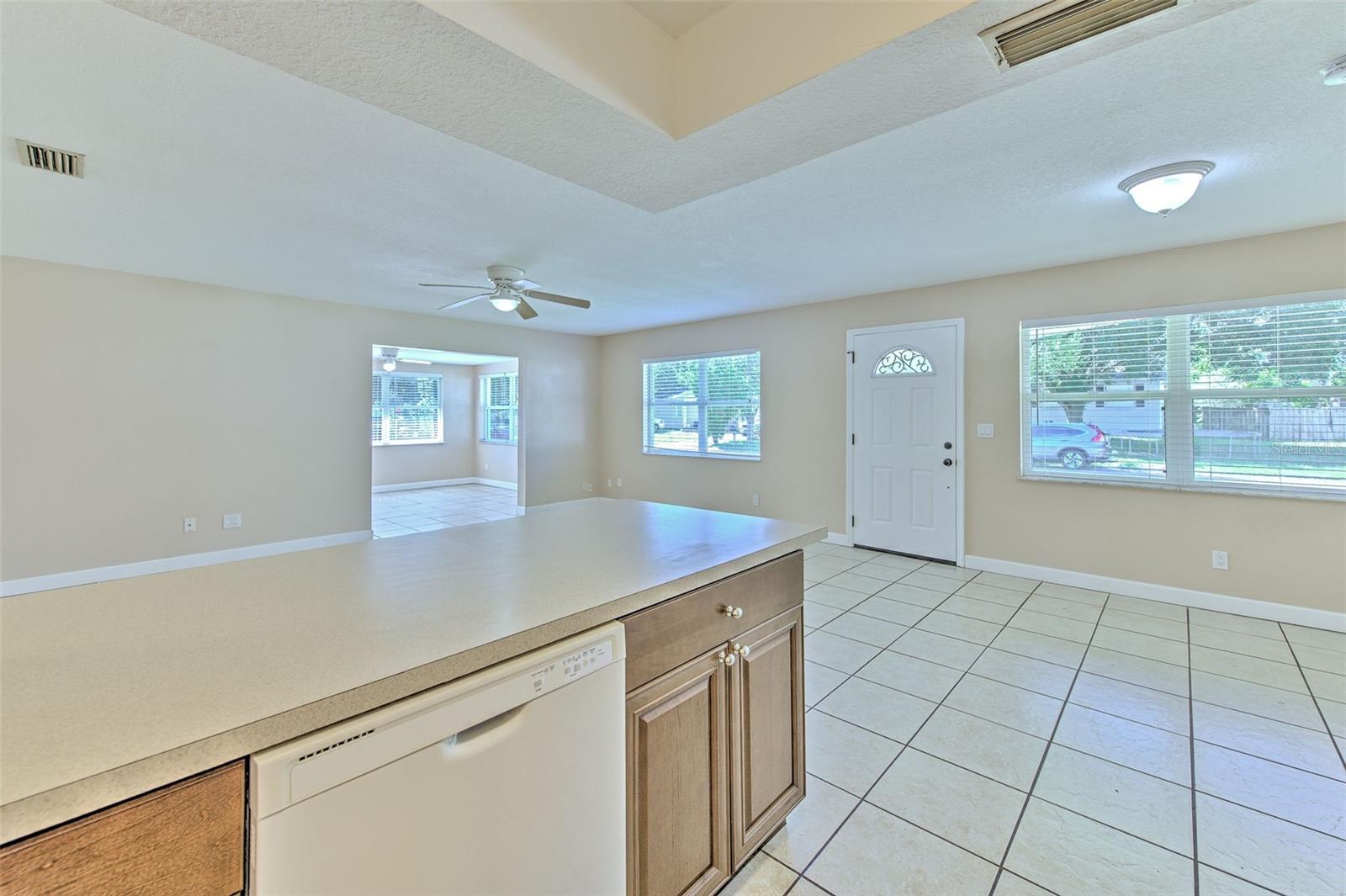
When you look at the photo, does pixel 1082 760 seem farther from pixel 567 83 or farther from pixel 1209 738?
pixel 567 83

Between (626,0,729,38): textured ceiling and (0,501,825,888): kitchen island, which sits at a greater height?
(626,0,729,38): textured ceiling

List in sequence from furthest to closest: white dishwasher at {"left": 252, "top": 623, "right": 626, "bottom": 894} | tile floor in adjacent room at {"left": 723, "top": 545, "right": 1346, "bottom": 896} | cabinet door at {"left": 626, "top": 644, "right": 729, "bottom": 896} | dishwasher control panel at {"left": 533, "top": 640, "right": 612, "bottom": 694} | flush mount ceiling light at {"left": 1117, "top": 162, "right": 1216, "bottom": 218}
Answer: flush mount ceiling light at {"left": 1117, "top": 162, "right": 1216, "bottom": 218}, tile floor in adjacent room at {"left": 723, "top": 545, "right": 1346, "bottom": 896}, cabinet door at {"left": 626, "top": 644, "right": 729, "bottom": 896}, dishwasher control panel at {"left": 533, "top": 640, "right": 612, "bottom": 694}, white dishwasher at {"left": 252, "top": 623, "right": 626, "bottom": 894}

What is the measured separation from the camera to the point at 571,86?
4.70 ft

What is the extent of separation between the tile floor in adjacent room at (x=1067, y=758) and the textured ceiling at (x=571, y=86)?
7.18ft

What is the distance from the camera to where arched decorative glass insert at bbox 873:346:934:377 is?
4559mm

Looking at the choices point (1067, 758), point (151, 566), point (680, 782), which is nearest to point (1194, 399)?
point (1067, 758)

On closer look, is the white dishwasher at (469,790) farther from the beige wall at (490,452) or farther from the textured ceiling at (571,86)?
the beige wall at (490,452)

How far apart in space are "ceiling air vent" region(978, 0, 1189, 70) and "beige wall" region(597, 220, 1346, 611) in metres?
2.29

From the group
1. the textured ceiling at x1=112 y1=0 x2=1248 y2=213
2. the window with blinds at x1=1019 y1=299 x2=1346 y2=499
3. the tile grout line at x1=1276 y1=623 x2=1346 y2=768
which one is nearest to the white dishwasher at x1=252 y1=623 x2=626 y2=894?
the textured ceiling at x1=112 y1=0 x2=1248 y2=213

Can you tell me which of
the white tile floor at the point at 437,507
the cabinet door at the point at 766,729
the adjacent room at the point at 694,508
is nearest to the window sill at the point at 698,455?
the adjacent room at the point at 694,508

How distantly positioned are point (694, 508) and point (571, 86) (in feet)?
7.00

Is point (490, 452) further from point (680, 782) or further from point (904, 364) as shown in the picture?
point (680, 782)

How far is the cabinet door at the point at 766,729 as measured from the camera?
1.40 meters

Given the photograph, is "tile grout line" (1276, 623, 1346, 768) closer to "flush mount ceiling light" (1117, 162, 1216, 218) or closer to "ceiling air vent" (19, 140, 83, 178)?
"flush mount ceiling light" (1117, 162, 1216, 218)
